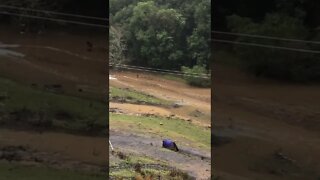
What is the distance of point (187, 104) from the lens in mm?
4879

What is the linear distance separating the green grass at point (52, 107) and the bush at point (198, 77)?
1339 mm

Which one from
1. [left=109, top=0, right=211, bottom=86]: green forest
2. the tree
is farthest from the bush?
the tree

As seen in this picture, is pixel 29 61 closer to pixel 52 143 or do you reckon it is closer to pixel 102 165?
pixel 52 143

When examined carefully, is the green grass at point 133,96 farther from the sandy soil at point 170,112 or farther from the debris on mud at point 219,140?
the debris on mud at point 219,140

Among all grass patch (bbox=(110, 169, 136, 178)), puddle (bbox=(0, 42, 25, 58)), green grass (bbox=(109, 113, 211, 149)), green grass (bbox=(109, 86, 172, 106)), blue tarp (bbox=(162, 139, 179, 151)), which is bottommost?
grass patch (bbox=(110, 169, 136, 178))

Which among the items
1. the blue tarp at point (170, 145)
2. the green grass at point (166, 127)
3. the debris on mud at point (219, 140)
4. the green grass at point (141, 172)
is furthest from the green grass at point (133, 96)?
the debris on mud at point (219, 140)

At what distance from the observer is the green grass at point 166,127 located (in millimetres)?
4887

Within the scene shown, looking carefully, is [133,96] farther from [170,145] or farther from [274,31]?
[274,31]

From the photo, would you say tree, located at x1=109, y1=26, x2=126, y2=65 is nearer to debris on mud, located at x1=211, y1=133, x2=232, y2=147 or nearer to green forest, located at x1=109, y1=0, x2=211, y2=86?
green forest, located at x1=109, y1=0, x2=211, y2=86

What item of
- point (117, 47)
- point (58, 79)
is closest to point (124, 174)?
point (58, 79)

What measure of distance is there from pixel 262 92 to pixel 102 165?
1.44 meters

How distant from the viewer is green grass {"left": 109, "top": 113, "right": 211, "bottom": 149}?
4.89 metres

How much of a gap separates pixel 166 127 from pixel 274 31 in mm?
2113

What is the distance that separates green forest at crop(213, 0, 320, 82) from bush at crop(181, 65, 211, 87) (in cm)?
110
